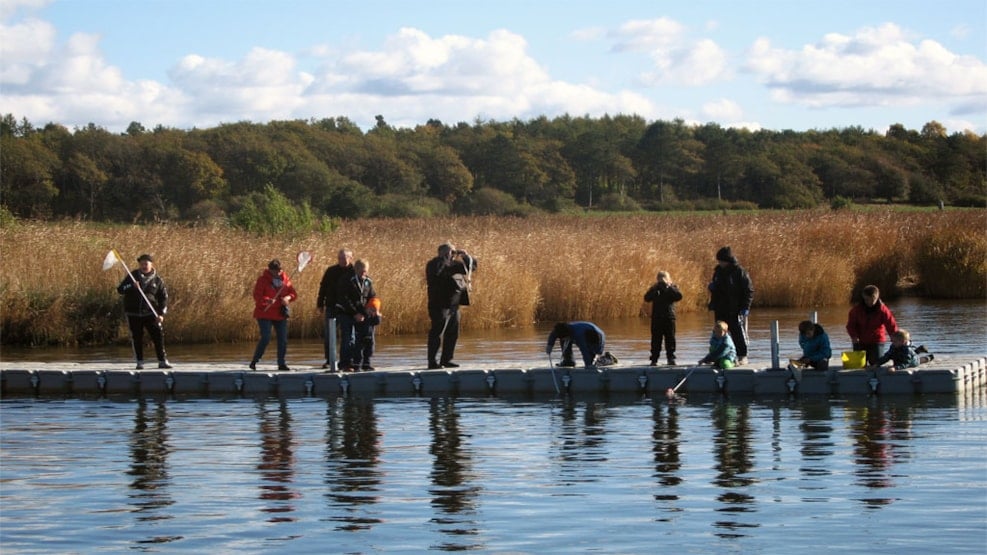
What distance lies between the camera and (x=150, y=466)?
53.6 feet

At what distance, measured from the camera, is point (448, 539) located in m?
12.7

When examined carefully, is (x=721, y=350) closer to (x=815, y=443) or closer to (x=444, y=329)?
(x=444, y=329)

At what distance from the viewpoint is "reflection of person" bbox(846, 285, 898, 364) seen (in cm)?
2041

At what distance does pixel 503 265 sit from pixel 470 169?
62.4 meters

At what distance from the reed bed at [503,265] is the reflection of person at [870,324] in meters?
12.7

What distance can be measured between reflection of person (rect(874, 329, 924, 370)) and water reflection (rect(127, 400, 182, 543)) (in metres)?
10.2

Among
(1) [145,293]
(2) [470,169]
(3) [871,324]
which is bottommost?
(3) [871,324]

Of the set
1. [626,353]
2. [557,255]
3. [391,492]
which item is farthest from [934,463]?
[557,255]

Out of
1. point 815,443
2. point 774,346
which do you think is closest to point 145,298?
point 774,346

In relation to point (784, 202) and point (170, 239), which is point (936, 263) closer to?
point (170, 239)

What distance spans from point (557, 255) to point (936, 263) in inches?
484

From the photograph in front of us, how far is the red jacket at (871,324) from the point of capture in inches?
806

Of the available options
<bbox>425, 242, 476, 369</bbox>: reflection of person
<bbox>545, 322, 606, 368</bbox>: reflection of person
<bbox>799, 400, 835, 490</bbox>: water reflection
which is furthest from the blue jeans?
<bbox>799, 400, 835, 490</bbox>: water reflection

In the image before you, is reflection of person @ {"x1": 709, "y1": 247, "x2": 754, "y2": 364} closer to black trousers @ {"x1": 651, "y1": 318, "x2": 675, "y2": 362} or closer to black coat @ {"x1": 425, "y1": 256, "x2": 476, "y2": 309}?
black trousers @ {"x1": 651, "y1": 318, "x2": 675, "y2": 362}
